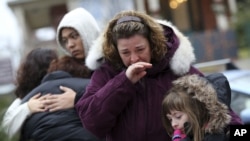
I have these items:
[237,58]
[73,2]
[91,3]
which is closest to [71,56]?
[237,58]

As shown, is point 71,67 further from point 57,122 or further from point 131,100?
point 131,100

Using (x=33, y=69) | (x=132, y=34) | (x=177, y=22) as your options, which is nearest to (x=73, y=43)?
(x=33, y=69)

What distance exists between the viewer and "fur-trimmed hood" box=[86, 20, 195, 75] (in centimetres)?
281

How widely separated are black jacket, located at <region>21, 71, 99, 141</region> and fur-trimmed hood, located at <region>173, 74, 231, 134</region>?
0.80 m

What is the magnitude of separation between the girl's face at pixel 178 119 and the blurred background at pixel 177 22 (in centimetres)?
712

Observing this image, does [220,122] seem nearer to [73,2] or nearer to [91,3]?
[91,3]

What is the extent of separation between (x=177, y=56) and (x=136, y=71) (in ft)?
0.96

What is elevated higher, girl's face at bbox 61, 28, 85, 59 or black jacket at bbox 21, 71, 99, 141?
girl's face at bbox 61, 28, 85, 59

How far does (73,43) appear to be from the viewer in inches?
141

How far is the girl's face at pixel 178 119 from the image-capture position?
2555 mm

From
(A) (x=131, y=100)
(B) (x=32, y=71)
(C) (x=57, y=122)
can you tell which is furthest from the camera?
(B) (x=32, y=71)

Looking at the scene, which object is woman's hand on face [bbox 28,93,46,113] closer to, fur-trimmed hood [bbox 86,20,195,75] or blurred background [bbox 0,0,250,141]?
fur-trimmed hood [bbox 86,20,195,75]

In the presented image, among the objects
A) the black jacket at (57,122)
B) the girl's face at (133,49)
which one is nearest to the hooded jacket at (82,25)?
the black jacket at (57,122)

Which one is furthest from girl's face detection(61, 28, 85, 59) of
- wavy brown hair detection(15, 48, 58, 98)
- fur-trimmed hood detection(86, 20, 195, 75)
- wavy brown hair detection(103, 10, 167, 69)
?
wavy brown hair detection(103, 10, 167, 69)
